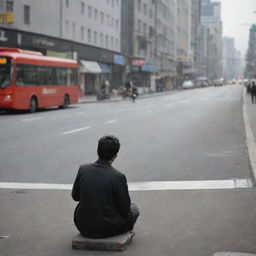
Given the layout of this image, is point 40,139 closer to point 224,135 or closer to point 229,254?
point 224,135

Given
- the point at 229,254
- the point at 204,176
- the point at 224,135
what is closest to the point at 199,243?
the point at 229,254

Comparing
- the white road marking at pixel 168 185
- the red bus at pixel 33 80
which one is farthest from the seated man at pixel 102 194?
the red bus at pixel 33 80

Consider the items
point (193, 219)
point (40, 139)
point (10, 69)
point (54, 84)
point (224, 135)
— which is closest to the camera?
point (193, 219)

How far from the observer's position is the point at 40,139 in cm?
1630

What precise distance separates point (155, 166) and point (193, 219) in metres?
4.54

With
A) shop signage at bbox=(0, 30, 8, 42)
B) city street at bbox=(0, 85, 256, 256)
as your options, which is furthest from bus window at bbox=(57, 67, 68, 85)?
city street at bbox=(0, 85, 256, 256)

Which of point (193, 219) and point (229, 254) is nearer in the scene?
point (229, 254)

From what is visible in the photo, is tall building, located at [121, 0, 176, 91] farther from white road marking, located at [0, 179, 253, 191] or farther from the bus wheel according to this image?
white road marking, located at [0, 179, 253, 191]

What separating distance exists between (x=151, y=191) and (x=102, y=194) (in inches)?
133

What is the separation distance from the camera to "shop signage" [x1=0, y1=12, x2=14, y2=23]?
3897 centimetres

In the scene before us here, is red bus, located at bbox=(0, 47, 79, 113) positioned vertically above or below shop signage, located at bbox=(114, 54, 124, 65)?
below

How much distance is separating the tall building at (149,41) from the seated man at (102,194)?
260 ft

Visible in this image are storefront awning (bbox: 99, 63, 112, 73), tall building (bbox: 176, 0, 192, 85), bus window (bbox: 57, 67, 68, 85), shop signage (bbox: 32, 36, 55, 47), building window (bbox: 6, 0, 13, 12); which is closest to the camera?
bus window (bbox: 57, 67, 68, 85)

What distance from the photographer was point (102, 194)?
5.55m
